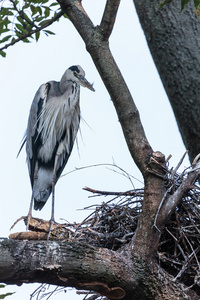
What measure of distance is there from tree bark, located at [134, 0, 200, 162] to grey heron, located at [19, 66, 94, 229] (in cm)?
139

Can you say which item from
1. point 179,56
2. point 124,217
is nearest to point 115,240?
point 124,217

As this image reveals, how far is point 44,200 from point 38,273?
2.55 m

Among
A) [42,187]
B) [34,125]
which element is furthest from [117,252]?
[34,125]

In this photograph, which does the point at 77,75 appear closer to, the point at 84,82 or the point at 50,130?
the point at 84,82

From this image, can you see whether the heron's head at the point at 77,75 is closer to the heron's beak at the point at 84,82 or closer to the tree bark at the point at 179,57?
the heron's beak at the point at 84,82

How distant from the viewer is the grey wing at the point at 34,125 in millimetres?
4535

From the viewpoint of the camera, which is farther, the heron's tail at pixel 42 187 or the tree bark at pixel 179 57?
the heron's tail at pixel 42 187

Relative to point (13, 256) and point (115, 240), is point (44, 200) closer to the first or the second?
point (115, 240)

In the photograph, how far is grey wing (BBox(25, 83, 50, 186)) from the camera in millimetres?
4535

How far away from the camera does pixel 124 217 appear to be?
2.87m

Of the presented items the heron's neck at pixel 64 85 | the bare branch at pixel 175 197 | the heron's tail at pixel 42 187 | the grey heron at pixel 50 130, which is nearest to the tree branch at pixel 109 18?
the bare branch at pixel 175 197

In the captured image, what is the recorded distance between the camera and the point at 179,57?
3115 mm

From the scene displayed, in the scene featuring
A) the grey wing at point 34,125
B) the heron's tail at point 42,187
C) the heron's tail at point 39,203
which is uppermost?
the grey wing at point 34,125

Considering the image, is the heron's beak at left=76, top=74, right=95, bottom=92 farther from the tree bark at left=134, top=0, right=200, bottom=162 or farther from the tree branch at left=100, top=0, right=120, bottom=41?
the tree branch at left=100, top=0, right=120, bottom=41
